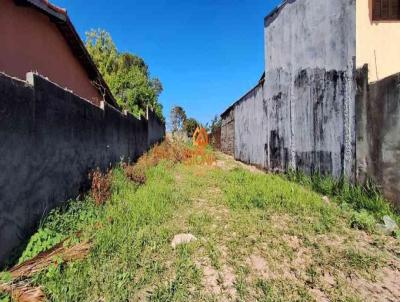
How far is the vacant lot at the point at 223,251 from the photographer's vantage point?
2.74 meters

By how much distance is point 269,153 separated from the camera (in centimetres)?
965

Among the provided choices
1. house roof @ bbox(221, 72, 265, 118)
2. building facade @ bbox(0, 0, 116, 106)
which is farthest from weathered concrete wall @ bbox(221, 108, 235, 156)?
building facade @ bbox(0, 0, 116, 106)

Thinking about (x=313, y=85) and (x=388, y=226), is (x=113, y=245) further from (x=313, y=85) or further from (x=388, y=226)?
(x=313, y=85)

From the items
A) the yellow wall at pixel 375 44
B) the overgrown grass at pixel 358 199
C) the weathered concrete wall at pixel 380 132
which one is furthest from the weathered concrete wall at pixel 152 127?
the weathered concrete wall at pixel 380 132

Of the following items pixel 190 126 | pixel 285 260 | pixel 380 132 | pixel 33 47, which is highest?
pixel 190 126

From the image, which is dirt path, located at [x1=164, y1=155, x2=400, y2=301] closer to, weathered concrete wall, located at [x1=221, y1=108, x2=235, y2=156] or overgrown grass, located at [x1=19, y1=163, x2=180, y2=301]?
overgrown grass, located at [x1=19, y1=163, x2=180, y2=301]

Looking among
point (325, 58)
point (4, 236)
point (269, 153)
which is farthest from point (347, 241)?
point (269, 153)

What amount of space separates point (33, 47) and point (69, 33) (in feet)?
5.74

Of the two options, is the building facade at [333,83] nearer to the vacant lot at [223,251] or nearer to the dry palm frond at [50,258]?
the vacant lot at [223,251]

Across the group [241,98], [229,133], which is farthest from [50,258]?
[229,133]

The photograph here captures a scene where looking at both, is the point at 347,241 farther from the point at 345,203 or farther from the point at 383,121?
the point at 383,121

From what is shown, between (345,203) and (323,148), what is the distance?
5.44 feet

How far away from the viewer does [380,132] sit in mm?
5078

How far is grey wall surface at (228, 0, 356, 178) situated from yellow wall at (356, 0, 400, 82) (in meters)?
0.15
